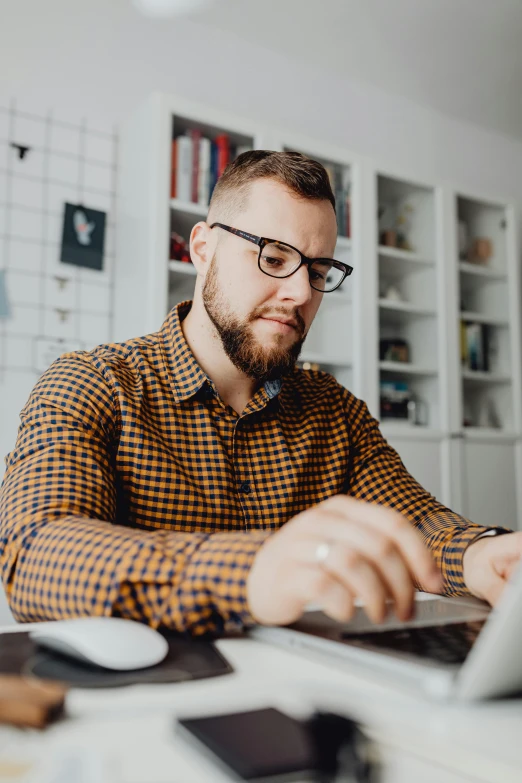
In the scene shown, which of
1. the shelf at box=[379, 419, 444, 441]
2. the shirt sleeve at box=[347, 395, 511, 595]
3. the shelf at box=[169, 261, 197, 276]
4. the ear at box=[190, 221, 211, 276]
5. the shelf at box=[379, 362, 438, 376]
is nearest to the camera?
the shirt sleeve at box=[347, 395, 511, 595]

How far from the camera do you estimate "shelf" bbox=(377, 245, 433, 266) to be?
109 inches

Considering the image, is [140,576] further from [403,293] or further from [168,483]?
[403,293]

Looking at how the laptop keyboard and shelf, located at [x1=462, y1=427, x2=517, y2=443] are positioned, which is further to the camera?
shelf, located at [x1=462, y1=427, x2=517, y2=443]

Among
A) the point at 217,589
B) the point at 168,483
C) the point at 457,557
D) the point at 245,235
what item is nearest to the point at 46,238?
the point at 245,235

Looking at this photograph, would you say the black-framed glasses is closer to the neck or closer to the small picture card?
the neck

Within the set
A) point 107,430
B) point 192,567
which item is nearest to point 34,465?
point 107,430

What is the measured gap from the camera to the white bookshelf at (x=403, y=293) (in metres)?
2.25

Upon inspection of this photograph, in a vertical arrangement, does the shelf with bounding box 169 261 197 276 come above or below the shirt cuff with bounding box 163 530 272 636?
above

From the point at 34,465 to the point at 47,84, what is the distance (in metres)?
2.01

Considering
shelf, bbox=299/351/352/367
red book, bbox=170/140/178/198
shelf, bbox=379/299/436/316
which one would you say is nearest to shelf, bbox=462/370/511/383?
shelf, bbox=379/299/436/316

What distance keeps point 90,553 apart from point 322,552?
0.82 feet

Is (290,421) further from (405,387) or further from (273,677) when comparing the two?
(405,387)

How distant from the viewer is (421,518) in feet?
3.79

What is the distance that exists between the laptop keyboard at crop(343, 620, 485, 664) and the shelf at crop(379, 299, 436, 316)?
7.36ft
